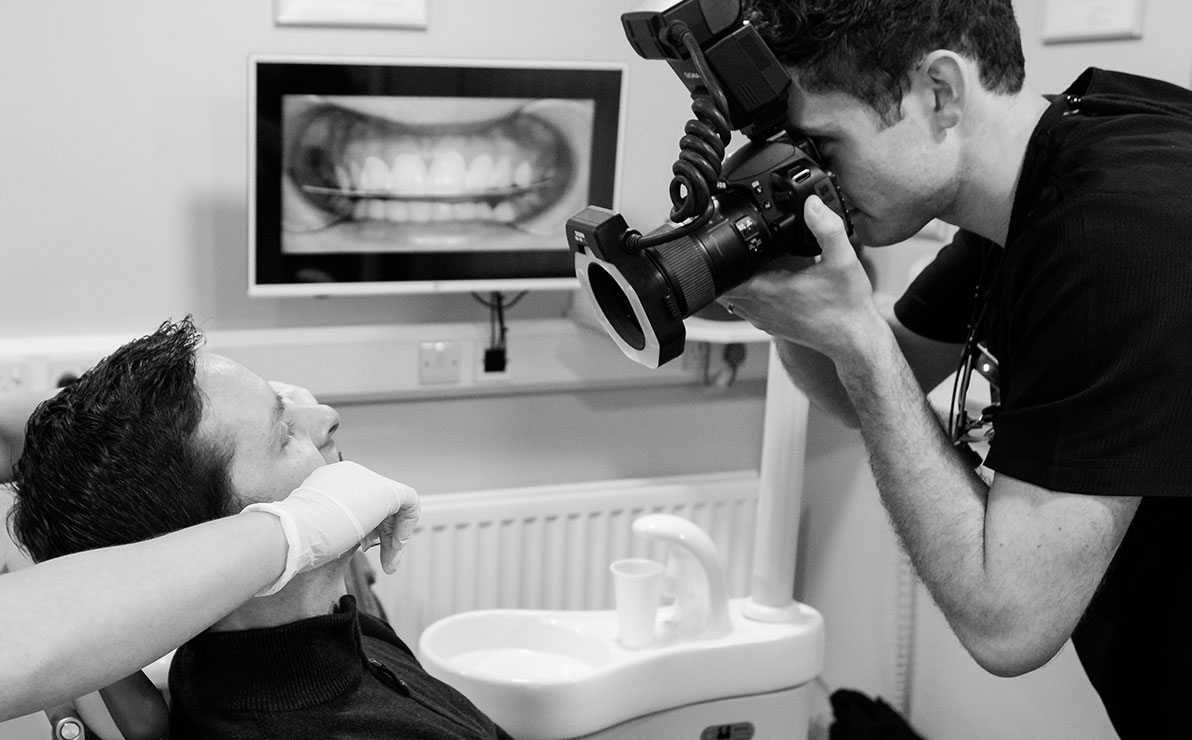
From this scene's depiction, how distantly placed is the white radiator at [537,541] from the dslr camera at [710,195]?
1350 mm

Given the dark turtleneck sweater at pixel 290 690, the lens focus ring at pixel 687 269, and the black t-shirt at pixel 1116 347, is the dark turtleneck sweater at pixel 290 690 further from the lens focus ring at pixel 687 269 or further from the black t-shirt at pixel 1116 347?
the black t-shirt at pixel 1116 347

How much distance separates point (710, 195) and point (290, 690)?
2.22 feet

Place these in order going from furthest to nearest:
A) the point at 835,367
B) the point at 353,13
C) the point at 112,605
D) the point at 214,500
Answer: the point at 353,13 → the point at 835,367 → the point at 214,500 → the point at 112,605

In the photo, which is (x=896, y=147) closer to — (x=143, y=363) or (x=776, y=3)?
(x=776, y=3)

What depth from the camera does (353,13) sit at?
2.33m

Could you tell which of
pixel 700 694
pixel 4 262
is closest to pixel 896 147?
pixel 700 694

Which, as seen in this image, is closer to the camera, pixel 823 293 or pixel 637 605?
pixel 823 293

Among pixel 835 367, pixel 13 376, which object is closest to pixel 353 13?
pixel 13 376

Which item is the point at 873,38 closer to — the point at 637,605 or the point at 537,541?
the point at 637,605

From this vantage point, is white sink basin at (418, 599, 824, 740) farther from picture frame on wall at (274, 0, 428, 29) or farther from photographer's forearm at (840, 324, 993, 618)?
picture frame on wall at (274, 0, 428, 29)

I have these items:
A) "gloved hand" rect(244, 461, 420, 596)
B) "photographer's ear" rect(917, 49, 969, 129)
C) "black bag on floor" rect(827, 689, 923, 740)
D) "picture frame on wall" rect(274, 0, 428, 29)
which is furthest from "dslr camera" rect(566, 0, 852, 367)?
"black bag on floor" rect(827, 689, 923, 740)

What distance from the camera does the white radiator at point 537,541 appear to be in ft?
8.34

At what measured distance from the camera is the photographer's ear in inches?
49.9

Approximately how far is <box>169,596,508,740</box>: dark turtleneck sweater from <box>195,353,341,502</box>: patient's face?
0.51 feet
